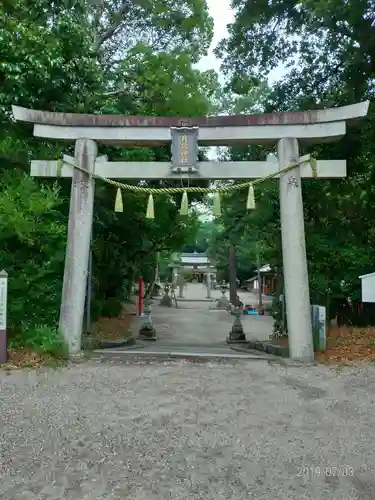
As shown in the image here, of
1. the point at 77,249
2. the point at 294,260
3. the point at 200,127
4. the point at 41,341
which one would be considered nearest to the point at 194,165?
the point at 200,127

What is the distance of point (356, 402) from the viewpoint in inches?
219

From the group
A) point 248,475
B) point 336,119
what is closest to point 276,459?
point 248,475

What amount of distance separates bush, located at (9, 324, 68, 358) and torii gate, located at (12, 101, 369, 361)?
0.22m

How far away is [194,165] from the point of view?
8.45 meters

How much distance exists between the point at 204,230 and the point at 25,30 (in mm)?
52535

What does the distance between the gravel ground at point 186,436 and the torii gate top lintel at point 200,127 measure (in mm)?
Result: 4331

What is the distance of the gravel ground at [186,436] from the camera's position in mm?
3461

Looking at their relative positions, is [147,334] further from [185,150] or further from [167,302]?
[167,302]

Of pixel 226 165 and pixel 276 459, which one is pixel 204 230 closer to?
pixel 226 165

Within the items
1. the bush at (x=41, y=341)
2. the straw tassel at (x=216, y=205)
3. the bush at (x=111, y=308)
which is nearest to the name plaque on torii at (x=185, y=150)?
the straw tassel at (x=216, y=205)

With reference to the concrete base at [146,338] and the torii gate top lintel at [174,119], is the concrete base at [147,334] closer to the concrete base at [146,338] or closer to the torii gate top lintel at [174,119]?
the concrete base at [146,338]

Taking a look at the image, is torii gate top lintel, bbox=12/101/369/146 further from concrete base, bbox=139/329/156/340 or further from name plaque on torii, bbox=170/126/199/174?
concrete base, bbox=139/329/156/340

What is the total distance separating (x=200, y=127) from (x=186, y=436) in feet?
19.1

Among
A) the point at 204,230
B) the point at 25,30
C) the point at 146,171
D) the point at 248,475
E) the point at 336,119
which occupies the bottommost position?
the point at 248,475
